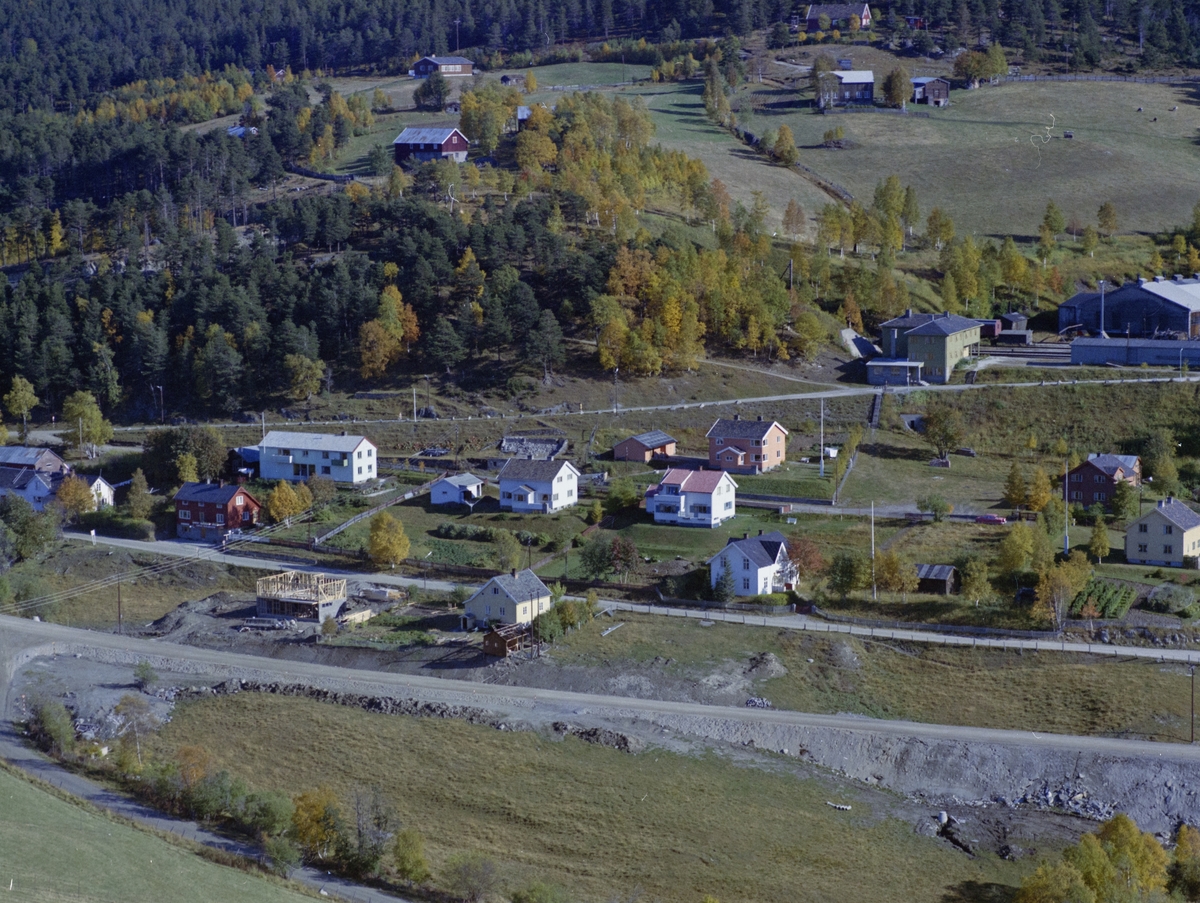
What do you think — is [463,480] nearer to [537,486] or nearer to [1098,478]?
[537,486]


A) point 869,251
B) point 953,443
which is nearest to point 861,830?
point 953,443

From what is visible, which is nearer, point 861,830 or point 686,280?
point 861,830

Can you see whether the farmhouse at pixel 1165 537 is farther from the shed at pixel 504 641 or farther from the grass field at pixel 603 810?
the shed at pixel 504 641

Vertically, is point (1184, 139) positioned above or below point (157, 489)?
above

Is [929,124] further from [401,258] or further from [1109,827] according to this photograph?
[1109,827]

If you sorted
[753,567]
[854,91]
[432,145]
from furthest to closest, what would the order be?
[854,91] < [432,145] < [753,567]

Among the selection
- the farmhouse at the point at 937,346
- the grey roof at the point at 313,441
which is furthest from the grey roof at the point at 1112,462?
the grey roof at the point at 313,441

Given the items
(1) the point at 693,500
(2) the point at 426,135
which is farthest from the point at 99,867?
(2) the point at 426,135
